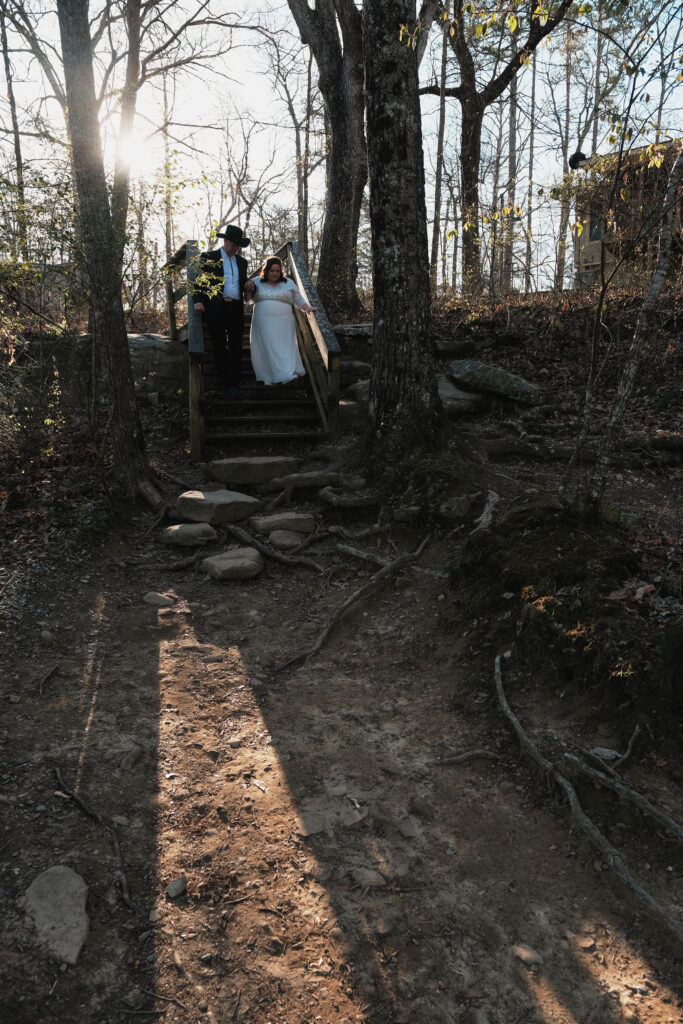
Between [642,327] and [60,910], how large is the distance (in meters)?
4.15

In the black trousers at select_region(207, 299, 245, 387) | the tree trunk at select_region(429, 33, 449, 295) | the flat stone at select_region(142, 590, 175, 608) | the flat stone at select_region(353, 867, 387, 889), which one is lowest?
the flat stone at select_region(353, 867, 387, 889)

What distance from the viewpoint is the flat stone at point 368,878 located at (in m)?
2.93

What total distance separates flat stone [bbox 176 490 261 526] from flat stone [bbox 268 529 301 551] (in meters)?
0.46

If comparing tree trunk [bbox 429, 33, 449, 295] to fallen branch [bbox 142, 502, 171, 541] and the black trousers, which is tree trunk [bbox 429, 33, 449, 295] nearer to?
the black trousers

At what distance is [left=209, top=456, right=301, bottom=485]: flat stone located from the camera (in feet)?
23.3

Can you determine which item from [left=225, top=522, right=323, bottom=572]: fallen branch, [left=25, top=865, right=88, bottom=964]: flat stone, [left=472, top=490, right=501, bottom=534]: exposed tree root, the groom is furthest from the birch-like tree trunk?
the groom

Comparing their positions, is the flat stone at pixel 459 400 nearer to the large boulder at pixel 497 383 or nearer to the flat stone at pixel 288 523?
the large boulder at pixel 497 383

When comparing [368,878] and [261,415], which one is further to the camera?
[261,415]

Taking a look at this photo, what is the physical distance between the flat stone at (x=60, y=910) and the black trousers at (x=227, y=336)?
6.42 meters

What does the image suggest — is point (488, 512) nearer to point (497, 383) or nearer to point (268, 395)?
point (497, 383)

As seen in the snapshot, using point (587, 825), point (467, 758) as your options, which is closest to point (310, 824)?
point (467, 758)

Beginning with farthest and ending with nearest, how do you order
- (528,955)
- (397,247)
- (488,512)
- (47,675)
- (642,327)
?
(397,247)
(488,512)
(47,675)
(642,327)
(528,955)

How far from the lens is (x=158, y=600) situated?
5270mm

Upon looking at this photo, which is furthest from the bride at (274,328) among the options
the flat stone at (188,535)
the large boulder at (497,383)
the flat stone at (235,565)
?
the flat stone at (235,565)
